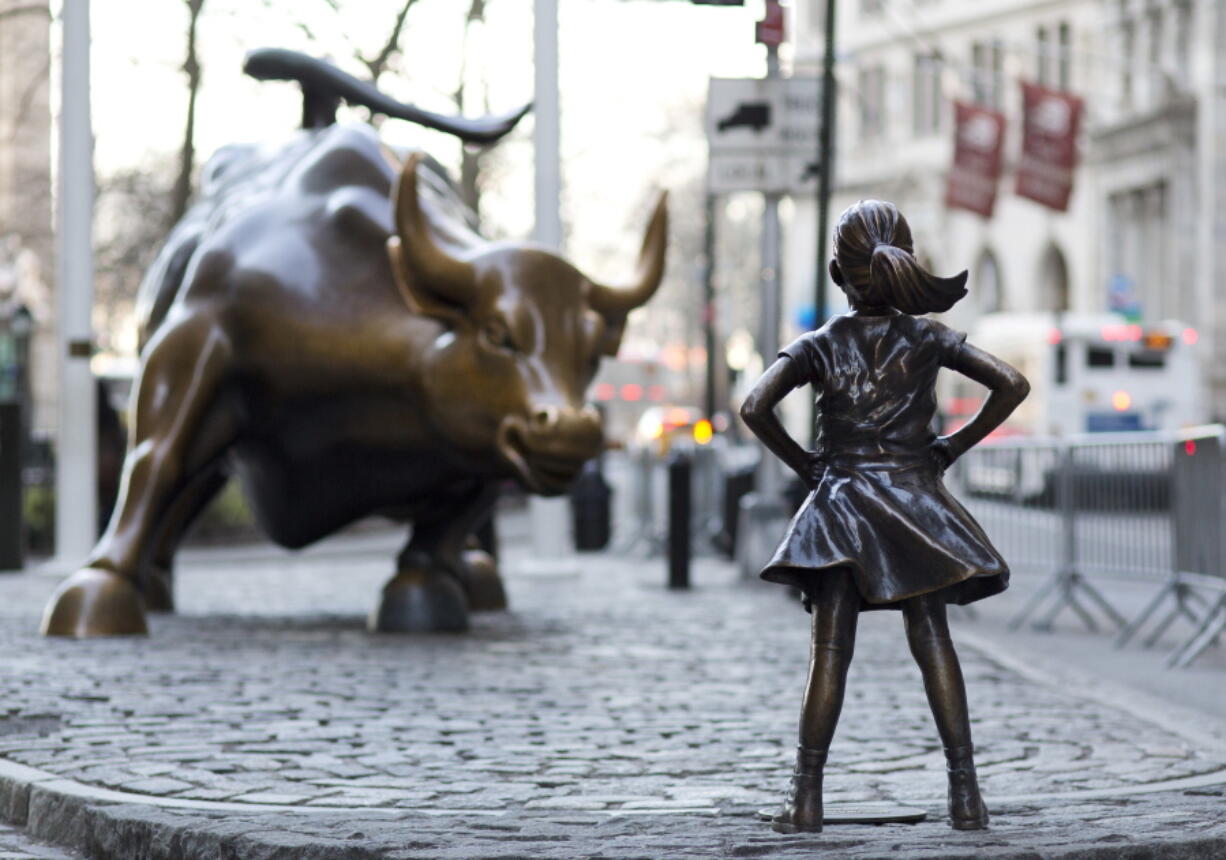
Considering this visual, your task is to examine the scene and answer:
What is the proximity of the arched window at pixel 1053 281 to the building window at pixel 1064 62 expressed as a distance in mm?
4227

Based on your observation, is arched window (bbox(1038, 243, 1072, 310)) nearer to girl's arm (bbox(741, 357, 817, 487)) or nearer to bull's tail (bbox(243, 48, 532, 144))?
bull's tail (bbox(243, 48, 532, 144))

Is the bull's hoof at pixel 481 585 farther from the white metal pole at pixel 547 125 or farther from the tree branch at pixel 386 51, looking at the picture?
the tree branch at pixel 386 51

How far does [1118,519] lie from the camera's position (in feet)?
47.1

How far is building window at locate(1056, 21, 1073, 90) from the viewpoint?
5812 cm

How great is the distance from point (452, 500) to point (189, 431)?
169 cm

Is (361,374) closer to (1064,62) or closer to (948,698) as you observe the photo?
(948,698)

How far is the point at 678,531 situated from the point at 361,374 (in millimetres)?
6133

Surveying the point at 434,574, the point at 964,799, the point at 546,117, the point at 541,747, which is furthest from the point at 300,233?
the point at 964,799

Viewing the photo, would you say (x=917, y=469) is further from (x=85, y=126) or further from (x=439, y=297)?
(x=85, y=126)

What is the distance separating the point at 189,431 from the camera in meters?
11.8

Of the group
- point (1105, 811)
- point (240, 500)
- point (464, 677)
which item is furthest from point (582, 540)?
point (1105, 811)

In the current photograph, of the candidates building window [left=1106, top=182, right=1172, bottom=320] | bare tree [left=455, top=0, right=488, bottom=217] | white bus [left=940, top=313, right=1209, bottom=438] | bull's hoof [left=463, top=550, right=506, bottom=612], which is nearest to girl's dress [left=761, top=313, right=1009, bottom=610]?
bull's hoof [left=463, top=550, right=506, bottom=612]

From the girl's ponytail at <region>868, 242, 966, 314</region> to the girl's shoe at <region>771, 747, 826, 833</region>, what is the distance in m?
1.17

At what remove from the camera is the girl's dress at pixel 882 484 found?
225 inches
